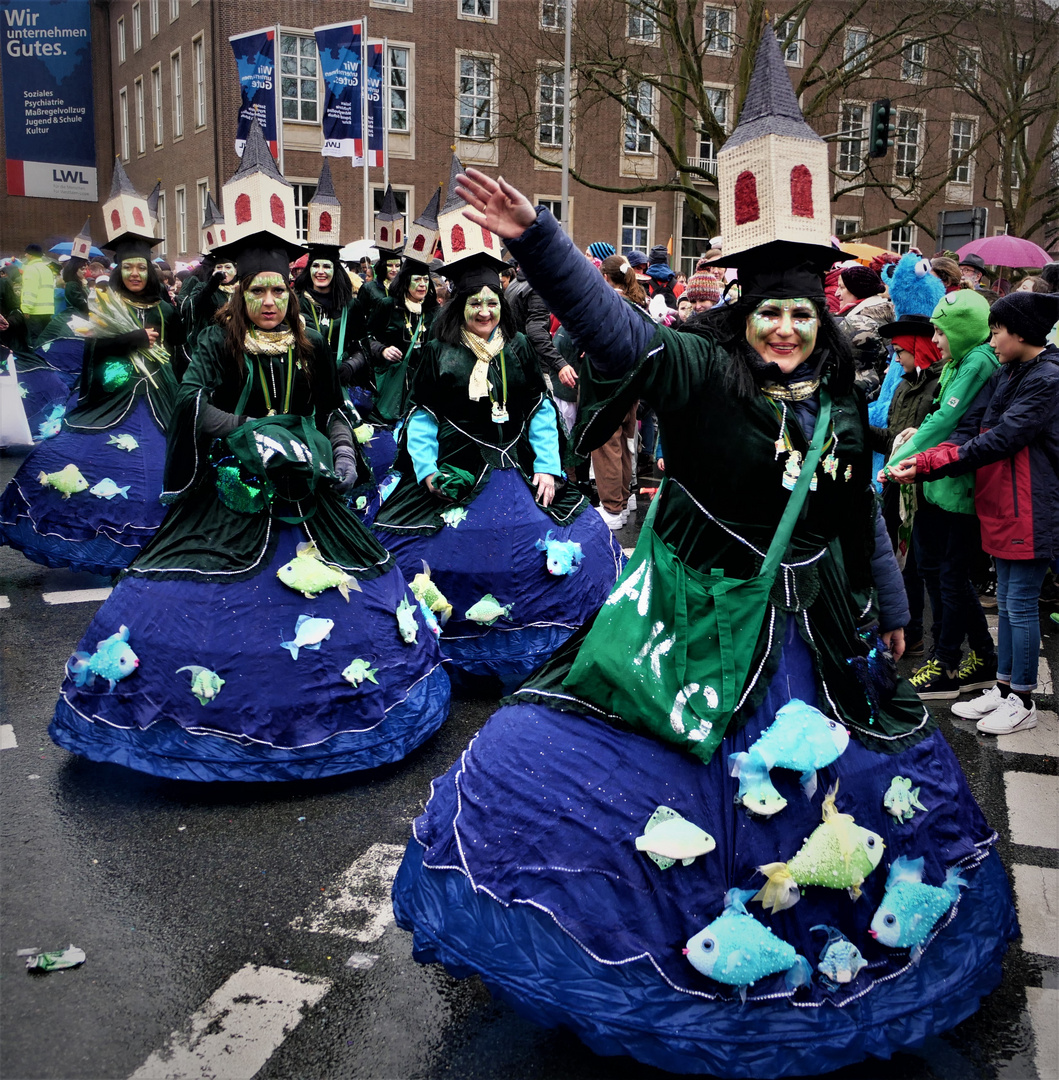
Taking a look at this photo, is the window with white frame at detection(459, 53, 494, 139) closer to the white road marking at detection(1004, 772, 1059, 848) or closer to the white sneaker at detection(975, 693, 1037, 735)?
the white sneaker at detection(975, 693, 1037, 735)

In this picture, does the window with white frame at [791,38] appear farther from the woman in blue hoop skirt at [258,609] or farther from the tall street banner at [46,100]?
the tall street banner at [46,100]

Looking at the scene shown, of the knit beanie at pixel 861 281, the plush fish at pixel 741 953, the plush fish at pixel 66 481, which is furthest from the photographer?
the plush fish at pixel 66 481

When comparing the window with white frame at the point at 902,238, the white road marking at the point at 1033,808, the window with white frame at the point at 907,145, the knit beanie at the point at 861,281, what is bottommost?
the white road marking at the point at 1033,808

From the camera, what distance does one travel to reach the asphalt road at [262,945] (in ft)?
9.21

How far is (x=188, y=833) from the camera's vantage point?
403cm

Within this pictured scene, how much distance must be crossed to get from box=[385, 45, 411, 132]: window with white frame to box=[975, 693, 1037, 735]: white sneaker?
26.5 m

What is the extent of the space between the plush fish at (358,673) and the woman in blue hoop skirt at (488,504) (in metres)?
1.09

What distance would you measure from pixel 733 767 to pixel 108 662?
2691 millimetres

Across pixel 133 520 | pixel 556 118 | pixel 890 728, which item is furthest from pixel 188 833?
pixel 556 118

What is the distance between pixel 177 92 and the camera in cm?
3148

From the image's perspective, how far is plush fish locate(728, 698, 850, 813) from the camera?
2.60 m

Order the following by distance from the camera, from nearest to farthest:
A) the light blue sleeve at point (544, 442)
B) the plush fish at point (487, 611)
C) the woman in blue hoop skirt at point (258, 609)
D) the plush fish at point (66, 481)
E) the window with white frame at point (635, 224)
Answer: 1. the woman in blue hoop skirt at point (258, 609)
2. the plush fish at point (487, 611)
3. the light blue sleeve at point (544, 442)
4. the plush fish at point (66, 481)
5. the window with white frame at point (635, 224)

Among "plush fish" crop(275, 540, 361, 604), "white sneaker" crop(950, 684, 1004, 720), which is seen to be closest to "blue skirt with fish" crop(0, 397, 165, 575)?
"plush fish" crop(275, 540, 361, 604)

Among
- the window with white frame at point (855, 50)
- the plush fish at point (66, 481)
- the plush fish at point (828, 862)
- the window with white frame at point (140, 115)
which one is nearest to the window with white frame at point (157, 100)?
the window with white frame at point (140, 115)
